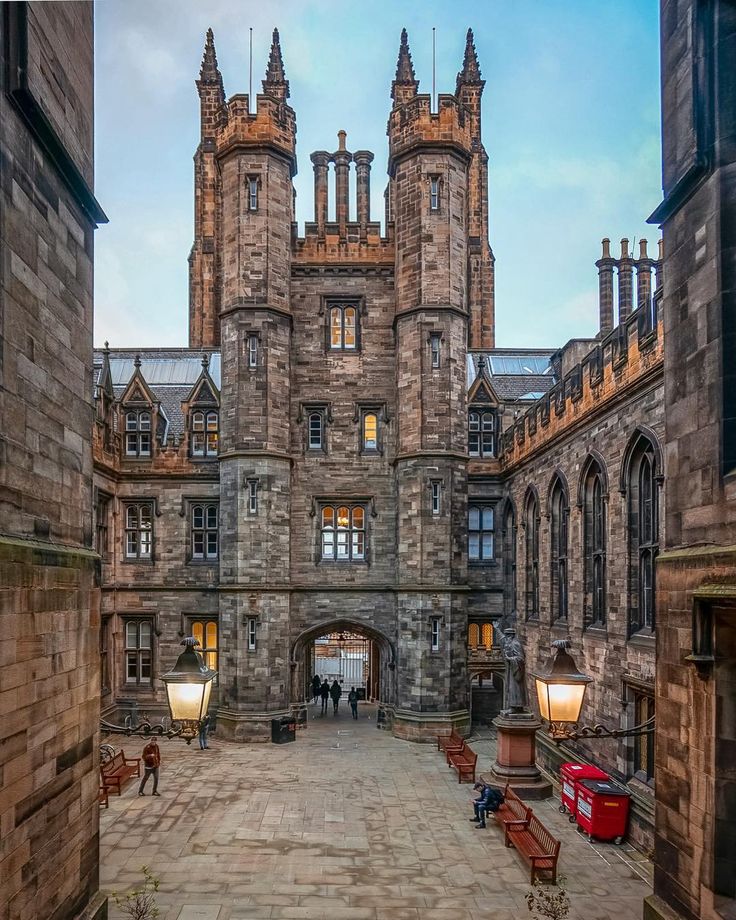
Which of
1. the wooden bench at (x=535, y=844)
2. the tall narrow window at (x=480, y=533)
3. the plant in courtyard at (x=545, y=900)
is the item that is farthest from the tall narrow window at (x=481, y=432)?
the plant in courtyard at (x=545, y=900)

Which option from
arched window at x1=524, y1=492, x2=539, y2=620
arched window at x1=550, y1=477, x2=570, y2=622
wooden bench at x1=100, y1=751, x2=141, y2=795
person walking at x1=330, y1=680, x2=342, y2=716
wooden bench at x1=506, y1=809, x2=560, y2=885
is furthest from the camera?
person walking at x1=330, y1=680, x2=342, y2=716

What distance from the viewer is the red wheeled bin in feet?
48.4

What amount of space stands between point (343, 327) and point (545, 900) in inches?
741

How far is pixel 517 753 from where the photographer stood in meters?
17.4

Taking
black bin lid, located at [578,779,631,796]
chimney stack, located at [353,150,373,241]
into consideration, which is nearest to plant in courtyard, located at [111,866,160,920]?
black bin lid, located at [578,779,631,796]

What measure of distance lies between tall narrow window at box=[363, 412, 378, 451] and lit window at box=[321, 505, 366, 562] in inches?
83.2

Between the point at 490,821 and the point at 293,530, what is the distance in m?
12.1

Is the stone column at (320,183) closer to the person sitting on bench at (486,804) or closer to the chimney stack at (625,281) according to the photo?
the chimney stack at (625,281)

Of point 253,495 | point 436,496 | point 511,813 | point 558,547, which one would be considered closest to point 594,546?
point 558,547

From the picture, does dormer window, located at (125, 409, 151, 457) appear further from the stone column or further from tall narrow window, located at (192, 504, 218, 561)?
the stone column

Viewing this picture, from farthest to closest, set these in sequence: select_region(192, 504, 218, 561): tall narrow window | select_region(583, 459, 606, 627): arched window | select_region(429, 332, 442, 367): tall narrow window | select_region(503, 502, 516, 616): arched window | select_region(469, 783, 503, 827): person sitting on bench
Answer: select_region(192, 504, 218, 561): tall narrow window → select_region(503, 502, 516, 616): arched window → select_region(429, 332, 442, 367): tall narrow window → select_region(583, 459, 606, 627): arched window → select_region(469, 783, 503, 827): person sitting on bench

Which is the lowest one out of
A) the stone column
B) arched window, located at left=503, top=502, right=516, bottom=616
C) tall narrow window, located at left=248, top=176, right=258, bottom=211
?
arched window, located at left=503, top=502, right=516, bottom=616

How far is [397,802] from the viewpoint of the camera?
16328mm

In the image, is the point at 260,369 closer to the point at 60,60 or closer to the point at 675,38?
the point at 60,60
